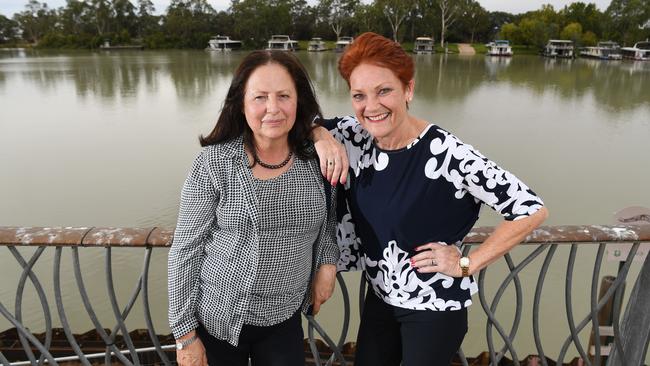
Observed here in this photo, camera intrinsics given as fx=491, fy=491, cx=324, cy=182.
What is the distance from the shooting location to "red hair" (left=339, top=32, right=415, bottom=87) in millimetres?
1244

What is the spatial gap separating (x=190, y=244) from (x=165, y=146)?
33.7 feet

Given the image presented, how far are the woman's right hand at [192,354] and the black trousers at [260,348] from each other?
3 centimetres

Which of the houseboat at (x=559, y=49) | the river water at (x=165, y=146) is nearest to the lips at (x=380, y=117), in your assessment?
the river water at (x=165, y=146)

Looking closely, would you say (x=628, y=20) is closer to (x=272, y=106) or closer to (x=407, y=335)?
(x=407, y=335)

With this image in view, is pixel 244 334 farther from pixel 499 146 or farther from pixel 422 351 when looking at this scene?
pixel 499 146

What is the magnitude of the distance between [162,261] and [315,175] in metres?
4.93

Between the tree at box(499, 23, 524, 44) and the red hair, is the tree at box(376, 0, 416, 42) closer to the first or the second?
the tree at box(499, 23, 524, 44)

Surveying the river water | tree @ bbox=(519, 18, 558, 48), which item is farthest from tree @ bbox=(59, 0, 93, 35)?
tree @ bbox=(519, 18, 558, 48)

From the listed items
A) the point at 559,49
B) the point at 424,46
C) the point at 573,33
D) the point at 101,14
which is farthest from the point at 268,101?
the point at 101,14

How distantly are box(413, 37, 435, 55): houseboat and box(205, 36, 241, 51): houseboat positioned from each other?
1954 centimetres

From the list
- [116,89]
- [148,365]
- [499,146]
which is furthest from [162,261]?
[116,89]

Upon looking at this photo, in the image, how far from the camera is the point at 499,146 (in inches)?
436

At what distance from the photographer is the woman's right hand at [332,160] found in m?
1.28

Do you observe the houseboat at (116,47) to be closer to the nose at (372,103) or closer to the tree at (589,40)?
the tree at (589,40)
